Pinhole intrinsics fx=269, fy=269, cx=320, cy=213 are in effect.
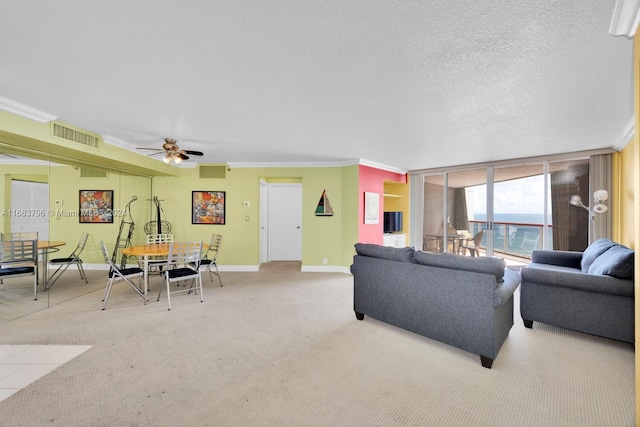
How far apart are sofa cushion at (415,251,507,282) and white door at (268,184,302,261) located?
470cm

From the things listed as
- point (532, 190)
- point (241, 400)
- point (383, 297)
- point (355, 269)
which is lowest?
point (241, 400)

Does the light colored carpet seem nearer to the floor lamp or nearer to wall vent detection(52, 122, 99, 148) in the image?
wall vent detection(52, 122, 99, 148)

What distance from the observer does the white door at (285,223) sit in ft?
23.3

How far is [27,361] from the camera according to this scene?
2.32 meters

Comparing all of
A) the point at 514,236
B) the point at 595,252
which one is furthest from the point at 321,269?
the point at 514,236

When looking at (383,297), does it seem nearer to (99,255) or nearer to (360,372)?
(360,372)

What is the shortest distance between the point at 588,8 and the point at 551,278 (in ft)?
8.10

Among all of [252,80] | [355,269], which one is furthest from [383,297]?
[252,80]

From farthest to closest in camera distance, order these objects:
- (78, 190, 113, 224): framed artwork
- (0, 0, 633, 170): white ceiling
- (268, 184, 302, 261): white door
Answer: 1. (268, 184, 302, 261): white door
2. (78, 190, 113, 224): framed artwork
3. (0, 0, 633, 170): white ceiling

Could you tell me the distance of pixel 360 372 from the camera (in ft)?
7.17

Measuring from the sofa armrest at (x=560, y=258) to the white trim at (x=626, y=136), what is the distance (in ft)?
5.50

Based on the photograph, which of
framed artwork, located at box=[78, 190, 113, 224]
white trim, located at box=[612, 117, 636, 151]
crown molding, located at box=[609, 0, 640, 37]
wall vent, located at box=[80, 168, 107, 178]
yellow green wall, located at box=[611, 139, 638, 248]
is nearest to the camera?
crown molding, located at box=[609, 0, 640, 37]

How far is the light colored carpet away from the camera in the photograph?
1.72 m

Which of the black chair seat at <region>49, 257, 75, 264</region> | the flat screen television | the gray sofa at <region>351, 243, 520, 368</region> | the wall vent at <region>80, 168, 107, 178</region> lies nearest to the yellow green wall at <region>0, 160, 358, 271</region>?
the wall vent at <region>80, 168, 107, 178</region>
